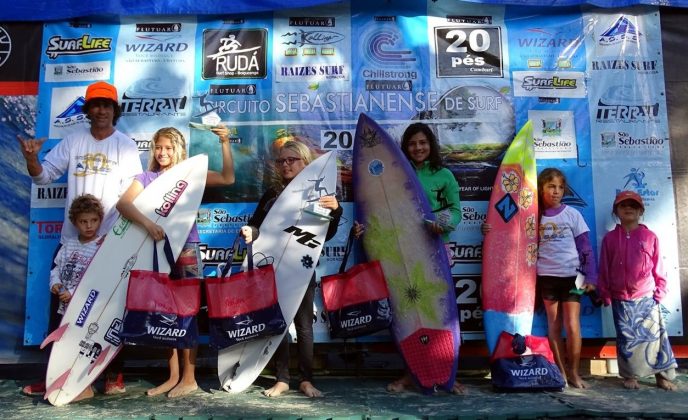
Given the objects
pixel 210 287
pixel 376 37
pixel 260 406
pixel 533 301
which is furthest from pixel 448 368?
pixel 376 37

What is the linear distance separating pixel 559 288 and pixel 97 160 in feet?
10.1

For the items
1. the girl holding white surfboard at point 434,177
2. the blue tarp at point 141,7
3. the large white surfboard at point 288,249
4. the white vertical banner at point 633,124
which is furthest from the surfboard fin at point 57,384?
the white vertical banner at point 633,124

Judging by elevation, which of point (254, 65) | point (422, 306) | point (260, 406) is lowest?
point (260, 406)

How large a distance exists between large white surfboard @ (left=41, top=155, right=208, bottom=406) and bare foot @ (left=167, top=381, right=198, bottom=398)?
0.41m

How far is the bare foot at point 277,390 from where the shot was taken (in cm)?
349

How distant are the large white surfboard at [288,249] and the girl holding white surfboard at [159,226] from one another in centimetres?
21

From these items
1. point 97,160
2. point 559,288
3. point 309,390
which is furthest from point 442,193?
point 97,160

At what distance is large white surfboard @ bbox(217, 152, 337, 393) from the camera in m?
3.63

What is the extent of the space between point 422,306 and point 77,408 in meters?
2.08

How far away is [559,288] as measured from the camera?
3.85m

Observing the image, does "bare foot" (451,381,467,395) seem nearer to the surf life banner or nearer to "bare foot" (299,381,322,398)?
the surf life banner

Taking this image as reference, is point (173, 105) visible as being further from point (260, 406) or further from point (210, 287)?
point (260, 406)

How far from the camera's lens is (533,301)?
388 centimetres

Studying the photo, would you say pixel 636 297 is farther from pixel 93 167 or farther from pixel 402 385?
pixel 93 167
